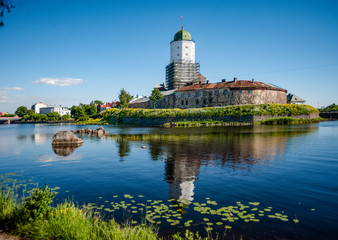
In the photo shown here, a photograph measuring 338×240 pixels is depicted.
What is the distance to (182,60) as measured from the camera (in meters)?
106

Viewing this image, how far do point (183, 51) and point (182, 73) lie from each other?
9.63 meters

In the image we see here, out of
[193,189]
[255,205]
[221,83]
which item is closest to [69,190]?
[193,189]

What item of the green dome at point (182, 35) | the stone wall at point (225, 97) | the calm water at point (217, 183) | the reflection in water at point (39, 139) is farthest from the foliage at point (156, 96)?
the calm water at point (217, 183)

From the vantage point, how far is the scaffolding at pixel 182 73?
106 meters

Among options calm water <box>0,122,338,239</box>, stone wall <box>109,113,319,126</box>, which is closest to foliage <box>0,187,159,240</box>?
calm water <box>0,122,338,239</box>

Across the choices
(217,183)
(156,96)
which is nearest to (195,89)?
(156,96)

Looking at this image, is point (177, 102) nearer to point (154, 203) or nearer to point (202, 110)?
point (202, 110)

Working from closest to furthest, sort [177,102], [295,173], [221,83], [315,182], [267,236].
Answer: [267,236], [315,182], [295,173], [221,83], [177,102]

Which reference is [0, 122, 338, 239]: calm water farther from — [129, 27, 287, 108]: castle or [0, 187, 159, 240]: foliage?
[129, 27, 287, 108]: castle

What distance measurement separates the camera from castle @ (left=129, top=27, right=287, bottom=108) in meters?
75.9

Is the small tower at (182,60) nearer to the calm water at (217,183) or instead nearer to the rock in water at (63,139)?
the rock in water at (63,139)

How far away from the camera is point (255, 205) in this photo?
25.7 feet

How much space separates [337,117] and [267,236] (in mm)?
92951

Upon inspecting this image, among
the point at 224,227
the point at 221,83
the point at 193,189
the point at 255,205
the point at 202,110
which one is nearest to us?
the point at 224,227
